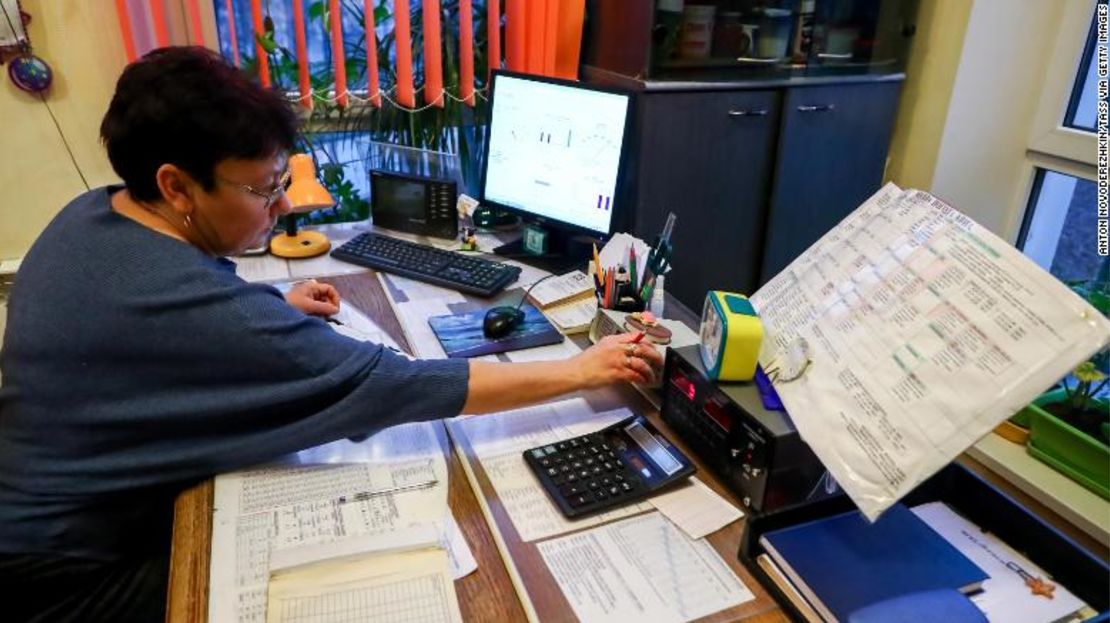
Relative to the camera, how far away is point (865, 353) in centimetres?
89

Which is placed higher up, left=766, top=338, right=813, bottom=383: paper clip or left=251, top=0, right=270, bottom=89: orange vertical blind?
left=251, top=0, right=270, bottom=89: orange vertical blind

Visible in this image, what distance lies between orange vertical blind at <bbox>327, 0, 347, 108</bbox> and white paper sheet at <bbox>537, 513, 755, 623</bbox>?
161 cm

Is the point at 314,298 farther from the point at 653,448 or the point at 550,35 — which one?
the point at 550,35

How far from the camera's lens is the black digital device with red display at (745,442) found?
910 mm

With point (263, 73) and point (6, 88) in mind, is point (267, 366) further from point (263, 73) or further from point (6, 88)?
point (6, 88)

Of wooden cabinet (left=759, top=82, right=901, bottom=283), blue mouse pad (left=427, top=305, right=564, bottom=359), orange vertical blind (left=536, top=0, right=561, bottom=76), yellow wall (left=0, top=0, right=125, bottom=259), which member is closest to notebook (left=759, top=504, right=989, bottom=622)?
blue mouse pad (left=427, top=305, right=564, bottom=359)

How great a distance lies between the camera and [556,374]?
1.13 metres

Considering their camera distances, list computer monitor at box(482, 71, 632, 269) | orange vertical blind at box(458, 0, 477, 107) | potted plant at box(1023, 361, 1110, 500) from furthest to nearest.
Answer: orange vertical blind at box(458, 0, 477, 107), computer monitor at box(482, 71, 632, 269), potted plant at box(1023, 361, 1110, 500)

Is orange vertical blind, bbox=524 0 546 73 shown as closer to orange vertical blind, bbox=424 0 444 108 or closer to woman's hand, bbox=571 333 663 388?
orange vertical blind, bbox=424 0 444 108

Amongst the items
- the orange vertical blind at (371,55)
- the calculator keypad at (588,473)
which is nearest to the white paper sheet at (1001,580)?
the calculator keypad at (588,473)

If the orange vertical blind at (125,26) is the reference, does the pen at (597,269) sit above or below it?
below

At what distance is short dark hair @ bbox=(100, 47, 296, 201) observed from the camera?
0.98m

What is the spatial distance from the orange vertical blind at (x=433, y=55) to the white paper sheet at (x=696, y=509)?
59.1 inches

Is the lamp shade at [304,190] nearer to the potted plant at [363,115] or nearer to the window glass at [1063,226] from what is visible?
the potted plant at [363,115]
